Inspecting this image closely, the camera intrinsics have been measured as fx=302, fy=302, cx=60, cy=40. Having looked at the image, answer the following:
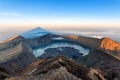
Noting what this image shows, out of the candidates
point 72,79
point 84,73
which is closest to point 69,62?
point 84,73

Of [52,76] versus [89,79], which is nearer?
[52,76]

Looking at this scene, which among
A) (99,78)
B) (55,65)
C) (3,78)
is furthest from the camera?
(99,78)

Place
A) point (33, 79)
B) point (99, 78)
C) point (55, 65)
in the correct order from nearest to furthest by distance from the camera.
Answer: point (33, 79)
point (55, 65)
point (99, 78)

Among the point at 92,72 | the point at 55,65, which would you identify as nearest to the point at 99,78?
the point at 92,72

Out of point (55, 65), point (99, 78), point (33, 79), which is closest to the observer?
point (33, 79)

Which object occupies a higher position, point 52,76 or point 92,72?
point 52,76

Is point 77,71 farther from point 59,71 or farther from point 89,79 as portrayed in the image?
point 59,71

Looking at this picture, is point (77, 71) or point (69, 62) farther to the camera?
point (69, 62)

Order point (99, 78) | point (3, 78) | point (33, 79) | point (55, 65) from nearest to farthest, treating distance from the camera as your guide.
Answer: point (33, 79) < point (3, 78) < point (55, 65) < point (99, 78)

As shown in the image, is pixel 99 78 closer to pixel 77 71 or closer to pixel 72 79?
pixel 77 71
